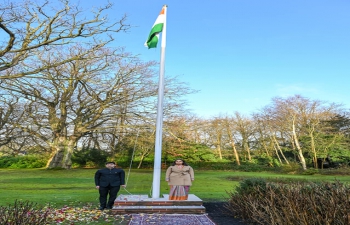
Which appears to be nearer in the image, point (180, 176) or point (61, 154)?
point (180, 176)

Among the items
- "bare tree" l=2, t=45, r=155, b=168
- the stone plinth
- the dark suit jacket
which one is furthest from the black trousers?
"bare tree" l=2, t=45, r=155, b=168

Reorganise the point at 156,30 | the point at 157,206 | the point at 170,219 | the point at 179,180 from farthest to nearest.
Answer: the point at 156,30, the point at 179,180, the point at 157,206, the point at 170,219

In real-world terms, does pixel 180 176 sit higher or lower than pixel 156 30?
lower

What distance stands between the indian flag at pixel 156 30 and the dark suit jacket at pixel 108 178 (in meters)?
3.99

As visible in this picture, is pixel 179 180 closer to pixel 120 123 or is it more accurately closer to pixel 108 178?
pixel 108 178

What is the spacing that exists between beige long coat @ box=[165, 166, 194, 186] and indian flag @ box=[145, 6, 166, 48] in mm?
3853

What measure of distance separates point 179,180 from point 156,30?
4519mm

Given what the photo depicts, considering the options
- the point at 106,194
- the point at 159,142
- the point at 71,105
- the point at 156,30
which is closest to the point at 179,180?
the point at 159,142

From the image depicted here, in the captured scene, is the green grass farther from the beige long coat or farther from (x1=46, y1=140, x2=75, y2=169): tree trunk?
(x1=46, y1=140, x2=75, y2=169): tree trunk

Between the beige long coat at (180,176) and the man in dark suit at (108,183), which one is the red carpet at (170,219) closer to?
the beige long coat at (180,176)

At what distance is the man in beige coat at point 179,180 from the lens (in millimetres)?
7931

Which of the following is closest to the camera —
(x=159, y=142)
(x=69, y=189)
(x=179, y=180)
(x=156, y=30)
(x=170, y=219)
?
(x=170, y=219)

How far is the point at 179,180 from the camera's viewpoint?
803cm

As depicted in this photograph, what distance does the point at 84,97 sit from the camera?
25.2m
